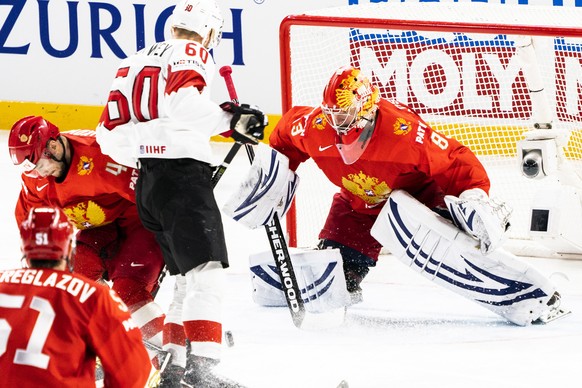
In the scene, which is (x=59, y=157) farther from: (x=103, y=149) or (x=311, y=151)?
(x=311, y=151)

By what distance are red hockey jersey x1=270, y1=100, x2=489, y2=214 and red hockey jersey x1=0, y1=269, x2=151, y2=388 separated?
1.69 m

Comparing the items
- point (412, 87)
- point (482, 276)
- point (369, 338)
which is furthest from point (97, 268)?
point (412, 87)

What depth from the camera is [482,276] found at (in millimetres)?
3930

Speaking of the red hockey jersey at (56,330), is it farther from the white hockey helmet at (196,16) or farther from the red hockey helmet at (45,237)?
the white hockey helmet at (196,16)

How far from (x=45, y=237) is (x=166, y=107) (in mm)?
1088

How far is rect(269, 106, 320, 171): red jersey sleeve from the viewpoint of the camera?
3951mm

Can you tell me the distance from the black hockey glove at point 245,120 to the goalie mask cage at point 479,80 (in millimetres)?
1467

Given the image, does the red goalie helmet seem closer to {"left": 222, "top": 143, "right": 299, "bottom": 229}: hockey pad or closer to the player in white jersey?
{"left": 222, "top": 143, "right": 299, "bottom": 229}: hockey pad

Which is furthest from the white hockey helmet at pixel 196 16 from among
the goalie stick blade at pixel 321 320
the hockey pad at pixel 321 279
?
the goalie stick blade at pixel 321 320

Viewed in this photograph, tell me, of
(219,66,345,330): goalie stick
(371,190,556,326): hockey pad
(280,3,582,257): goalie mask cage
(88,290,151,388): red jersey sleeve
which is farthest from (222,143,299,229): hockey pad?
(88,290,151,388): red jersey sleeve

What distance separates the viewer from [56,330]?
7.25 feet

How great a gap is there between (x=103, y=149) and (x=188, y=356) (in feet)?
2.39

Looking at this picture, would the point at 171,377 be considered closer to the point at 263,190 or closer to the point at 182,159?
the point at 182,159

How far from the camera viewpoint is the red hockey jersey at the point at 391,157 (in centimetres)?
378
